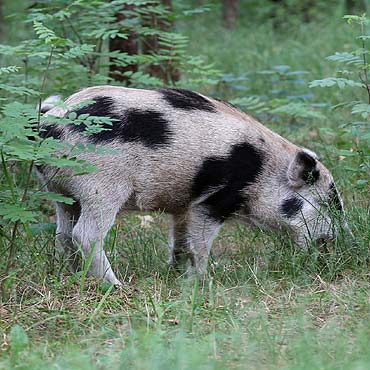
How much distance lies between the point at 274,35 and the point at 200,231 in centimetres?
828

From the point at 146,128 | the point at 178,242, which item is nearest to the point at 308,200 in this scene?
the point at 178,242

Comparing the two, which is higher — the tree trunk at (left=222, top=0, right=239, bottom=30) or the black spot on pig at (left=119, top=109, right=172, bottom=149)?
the black spot on pig at (left=119, top=109, right=172, bottom=149)

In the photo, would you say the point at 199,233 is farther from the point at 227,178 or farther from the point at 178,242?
the point at 227,178

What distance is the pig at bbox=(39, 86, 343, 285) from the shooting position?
577 cm

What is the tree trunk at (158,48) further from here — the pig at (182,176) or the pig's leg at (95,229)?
the pig's leg at (95,229)

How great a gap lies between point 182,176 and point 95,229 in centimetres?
69

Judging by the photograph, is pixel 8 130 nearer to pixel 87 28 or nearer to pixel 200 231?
pixel 200 231

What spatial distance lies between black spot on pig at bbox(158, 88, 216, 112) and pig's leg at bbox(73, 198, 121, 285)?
81cm

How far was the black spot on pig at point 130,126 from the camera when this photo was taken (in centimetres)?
578

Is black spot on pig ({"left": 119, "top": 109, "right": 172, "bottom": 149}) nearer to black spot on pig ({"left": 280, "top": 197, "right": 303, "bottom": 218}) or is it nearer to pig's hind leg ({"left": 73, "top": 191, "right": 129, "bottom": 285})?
pig's hind leg ({"left": 73, "top": 191, "right": 129, "bottom": 285})

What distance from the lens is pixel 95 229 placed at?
19.0ft

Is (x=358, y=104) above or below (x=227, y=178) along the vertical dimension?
above

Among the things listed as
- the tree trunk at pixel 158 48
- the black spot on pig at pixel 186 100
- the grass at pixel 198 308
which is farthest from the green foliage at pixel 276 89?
the black spot on pig at pixel 186 100

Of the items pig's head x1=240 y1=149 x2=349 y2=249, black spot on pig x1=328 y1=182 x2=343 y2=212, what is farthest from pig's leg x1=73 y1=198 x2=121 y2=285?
black spot on pig x1=328 y1=182 x2=343 y2=212
